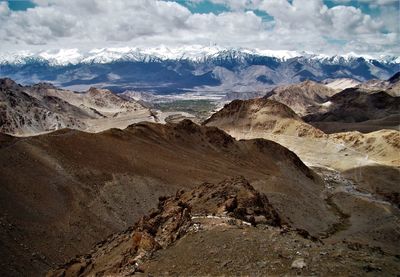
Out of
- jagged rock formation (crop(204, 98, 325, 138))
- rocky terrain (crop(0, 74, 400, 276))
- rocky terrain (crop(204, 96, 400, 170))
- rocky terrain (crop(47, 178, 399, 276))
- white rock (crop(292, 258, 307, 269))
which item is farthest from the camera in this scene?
jagged rock formation (crop(204, 98, 325, 138))

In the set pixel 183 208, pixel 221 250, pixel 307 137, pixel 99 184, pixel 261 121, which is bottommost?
pixel 307 137

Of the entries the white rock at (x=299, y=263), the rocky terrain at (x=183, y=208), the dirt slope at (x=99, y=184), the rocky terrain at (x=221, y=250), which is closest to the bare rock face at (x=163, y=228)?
the rocky terrain at (x=221, y=250)

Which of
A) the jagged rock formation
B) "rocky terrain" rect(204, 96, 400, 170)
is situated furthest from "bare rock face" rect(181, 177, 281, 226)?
the jagged rock formation

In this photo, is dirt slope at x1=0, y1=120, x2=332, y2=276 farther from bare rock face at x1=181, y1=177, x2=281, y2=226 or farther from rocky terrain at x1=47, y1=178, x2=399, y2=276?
bare rock face at x1=181, y1=177, x2=281, y2=226

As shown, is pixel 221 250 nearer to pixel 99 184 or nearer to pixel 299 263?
pixel 299 263

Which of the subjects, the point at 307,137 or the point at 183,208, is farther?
the point at 307,137

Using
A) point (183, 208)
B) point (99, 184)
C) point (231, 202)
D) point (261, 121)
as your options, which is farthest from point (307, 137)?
point (183, 208)
